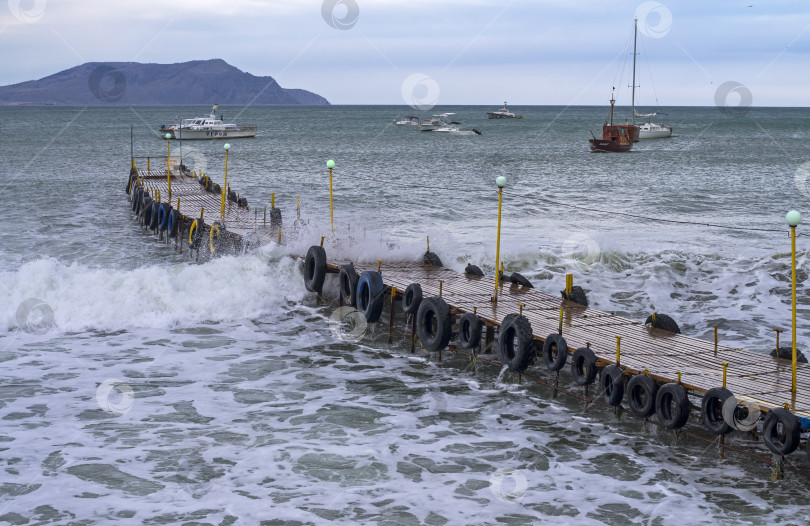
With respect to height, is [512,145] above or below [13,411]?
above

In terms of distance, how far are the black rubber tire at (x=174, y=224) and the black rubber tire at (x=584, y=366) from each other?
80.8 feet

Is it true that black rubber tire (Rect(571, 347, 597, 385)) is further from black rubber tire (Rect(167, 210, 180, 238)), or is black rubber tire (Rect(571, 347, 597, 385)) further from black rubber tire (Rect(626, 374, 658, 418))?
black rubber tire (Rect(167, 210, 180, 238))

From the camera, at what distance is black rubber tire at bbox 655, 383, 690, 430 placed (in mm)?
16562

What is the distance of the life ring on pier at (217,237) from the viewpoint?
1293 inches

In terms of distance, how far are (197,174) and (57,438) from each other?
40.2m

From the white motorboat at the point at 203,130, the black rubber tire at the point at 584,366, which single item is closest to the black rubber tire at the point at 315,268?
the black rubber tire at the point at 584,366

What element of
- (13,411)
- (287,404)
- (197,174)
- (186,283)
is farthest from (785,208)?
(13,411)

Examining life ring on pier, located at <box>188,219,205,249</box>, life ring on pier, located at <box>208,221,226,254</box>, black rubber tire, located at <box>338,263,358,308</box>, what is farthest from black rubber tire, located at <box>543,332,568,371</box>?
life ring on pier, located at <box>188,219,205,249</box>

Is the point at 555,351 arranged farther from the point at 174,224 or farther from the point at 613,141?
the point at 613,141

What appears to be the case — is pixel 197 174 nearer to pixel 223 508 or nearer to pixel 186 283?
pixel 186 283

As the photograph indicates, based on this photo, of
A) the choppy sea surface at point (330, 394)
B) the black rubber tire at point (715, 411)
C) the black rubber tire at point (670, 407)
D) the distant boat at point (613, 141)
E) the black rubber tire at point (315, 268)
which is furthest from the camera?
the distant boat at point (613, 141)

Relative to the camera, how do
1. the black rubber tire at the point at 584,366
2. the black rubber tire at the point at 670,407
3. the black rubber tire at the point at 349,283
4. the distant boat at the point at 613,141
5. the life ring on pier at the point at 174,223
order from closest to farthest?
the black rubber tire at the point at 670,407 → the black rubber tire at the point at 584,366 → the black rubber tire at the point at 349,283 → the life ring on pier at the point at 174,223 → the distant boat at the point at 613,141

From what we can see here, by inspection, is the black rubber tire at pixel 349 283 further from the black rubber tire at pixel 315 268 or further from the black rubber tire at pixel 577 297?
the black rubber tire at pixel 577 297

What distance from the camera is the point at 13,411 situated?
18719mm
